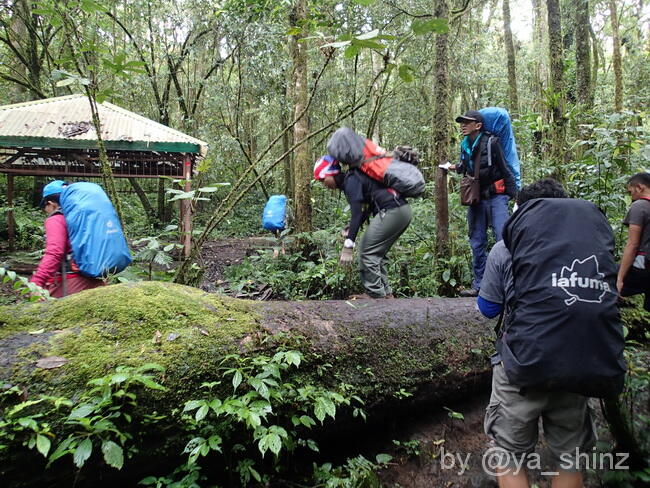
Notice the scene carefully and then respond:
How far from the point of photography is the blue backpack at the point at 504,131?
4727 mm

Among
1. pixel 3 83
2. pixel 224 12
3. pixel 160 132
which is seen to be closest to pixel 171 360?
pixel 160 132

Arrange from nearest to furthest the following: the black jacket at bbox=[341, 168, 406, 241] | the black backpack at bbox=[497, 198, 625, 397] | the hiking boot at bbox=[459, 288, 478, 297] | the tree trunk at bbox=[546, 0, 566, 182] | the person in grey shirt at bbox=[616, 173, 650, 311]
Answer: the black backpack at bbox=[497, 198, 625, 397], the person in grey shirt at bbox=[616, 173, 650, 311], the black jacket at bbox=[341, 168, 406, 241], the hiking boot at bbox=[459, 288, 478, 297], the tree trunk at bbox=[546, 0, 566, 182]

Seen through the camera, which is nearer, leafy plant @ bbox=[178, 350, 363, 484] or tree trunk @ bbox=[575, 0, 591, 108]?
leafy plant @ bbox=[178, 350, 363, 484]

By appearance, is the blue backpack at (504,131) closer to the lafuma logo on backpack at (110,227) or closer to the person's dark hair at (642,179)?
the person's dark hair at (642,179)

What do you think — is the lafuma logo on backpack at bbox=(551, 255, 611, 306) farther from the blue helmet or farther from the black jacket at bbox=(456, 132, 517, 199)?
the blue helmet

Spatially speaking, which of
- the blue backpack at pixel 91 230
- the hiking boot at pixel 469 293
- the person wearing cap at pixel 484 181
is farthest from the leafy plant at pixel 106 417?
the person wearing cap at pixel 484 181

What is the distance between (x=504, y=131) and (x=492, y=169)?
0.49m

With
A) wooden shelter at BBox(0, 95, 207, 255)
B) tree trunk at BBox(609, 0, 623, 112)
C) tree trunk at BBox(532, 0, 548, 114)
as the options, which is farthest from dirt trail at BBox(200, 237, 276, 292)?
tree trunk at BBox(532, 0, 548, 114)

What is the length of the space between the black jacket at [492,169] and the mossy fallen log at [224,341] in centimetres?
167

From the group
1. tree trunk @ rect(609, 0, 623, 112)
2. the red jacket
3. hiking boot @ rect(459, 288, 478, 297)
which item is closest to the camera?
the red jacket

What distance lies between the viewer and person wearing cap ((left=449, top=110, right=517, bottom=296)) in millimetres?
4727

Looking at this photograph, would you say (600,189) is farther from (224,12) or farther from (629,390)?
(224,12)

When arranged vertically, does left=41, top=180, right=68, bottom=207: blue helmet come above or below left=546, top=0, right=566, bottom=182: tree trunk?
below

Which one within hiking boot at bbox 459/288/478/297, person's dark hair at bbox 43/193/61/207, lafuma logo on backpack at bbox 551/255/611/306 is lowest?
hiking boot at bbox 459/288/478/297
